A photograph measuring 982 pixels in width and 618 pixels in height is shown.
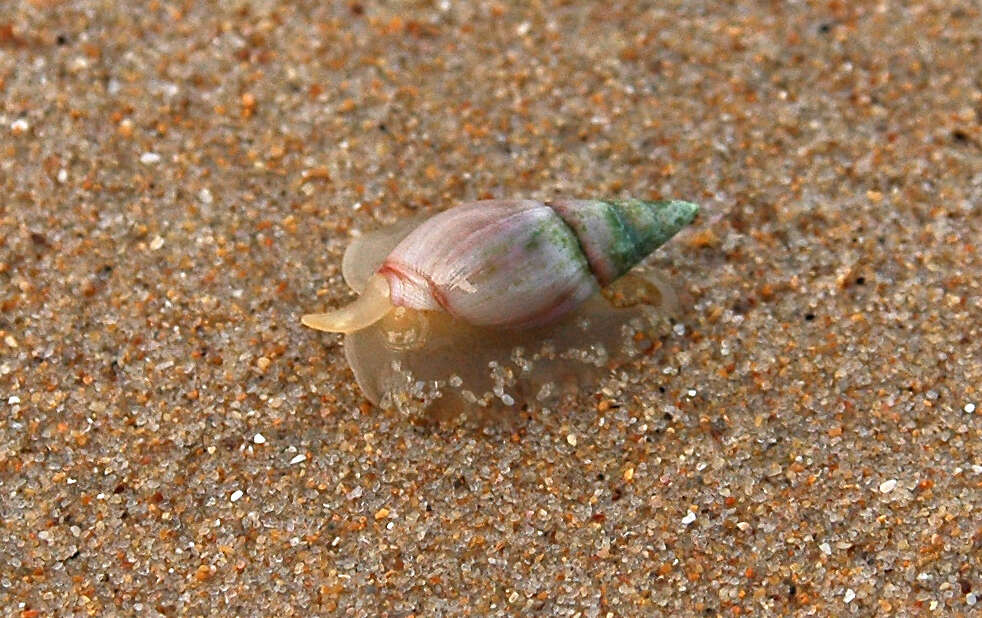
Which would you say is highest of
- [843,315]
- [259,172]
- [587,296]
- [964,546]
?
[259,172]

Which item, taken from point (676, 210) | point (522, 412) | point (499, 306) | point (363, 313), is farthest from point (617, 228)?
point (363, 313)

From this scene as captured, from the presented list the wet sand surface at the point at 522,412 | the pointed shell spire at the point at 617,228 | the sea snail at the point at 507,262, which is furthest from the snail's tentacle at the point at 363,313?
the pointed shell spire at the point at 617,228

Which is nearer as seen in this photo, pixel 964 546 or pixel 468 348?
pixel 964 546

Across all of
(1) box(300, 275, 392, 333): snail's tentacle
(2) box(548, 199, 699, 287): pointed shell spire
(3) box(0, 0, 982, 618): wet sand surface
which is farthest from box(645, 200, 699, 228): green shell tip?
(1) box(300, 275, 392, 333): snail's tentacle

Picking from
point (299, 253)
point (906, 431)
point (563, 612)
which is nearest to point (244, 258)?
point (299, 253)

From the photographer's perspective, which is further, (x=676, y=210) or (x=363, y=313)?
(x=676, y=210)

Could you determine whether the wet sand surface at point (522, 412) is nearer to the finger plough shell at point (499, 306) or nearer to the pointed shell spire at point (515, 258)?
the finger plough shell at point (499, 306)

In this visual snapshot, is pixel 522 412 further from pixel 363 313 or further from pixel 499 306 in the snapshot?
pixel 363 313

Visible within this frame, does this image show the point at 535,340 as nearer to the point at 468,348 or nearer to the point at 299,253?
the point at 468,348
